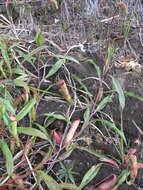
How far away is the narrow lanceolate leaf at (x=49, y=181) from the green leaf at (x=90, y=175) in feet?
0.38

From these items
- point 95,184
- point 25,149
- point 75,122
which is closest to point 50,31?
point 75,122

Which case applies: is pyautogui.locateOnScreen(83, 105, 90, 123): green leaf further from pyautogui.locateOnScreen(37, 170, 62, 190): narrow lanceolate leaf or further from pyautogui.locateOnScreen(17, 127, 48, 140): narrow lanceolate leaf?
pyautogui.locateOnScreen(37, 170, 62, 190): narrow lanceolate leaf

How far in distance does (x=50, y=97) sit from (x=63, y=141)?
31 cm

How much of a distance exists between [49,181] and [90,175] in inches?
8.2

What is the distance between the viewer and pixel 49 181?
3.25ft

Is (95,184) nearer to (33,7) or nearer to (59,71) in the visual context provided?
(59,71)

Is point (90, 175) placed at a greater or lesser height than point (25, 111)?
lesser

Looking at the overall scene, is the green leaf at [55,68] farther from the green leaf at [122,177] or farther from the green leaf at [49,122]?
the green leaf at [122,177]

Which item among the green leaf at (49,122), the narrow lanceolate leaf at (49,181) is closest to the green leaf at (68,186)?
the narrow lanceolate leaf at (49,181)

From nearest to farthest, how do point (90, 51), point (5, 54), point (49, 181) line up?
point (49, 181), point (5, 54), point (90, 51)

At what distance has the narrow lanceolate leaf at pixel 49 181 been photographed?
975 mm

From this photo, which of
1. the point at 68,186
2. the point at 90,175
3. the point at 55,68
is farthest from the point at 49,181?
the point at 55,68

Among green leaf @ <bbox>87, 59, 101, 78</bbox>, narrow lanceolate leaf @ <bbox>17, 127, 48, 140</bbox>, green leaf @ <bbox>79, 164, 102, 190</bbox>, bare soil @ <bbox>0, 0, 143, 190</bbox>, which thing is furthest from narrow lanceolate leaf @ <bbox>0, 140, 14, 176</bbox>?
green leaf @ <bbox>87, 59, 101, 78</bbox>

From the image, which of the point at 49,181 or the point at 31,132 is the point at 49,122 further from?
the point at 49,181
